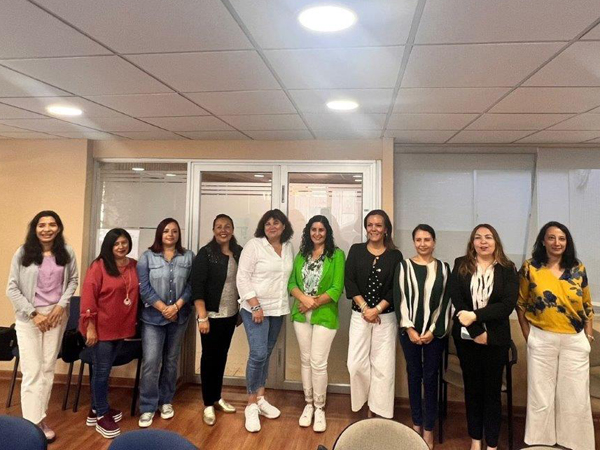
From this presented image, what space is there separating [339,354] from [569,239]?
2.16 metres

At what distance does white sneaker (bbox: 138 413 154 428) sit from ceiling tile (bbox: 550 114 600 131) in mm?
3844

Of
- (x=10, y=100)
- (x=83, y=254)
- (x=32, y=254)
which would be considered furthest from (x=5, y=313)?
(x=10, y=100)

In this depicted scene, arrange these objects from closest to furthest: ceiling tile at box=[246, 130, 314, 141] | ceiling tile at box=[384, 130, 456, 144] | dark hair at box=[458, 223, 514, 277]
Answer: dark hair at box=[458, 223, 514, 277] → ceiling tile at box=[384, 130, 456, 144] → ceiling tile at box=[246, 130, 314, 141]

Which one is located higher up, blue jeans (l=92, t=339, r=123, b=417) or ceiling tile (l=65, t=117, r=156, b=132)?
ceiling tile (l=65, t=117, r=156, b=132)

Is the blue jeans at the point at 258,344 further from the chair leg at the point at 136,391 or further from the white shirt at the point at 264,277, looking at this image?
the chair leg at the point at 136,391

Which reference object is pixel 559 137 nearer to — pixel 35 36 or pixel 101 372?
pixel 35 36

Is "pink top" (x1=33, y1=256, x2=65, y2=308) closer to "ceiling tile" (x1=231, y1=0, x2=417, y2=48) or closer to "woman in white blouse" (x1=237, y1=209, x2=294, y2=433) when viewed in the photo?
"woman in white blouse" (x1=237, y1=209, x2=294, y2=433)

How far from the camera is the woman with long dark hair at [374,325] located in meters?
2.98

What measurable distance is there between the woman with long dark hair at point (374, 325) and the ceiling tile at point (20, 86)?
2310 millimetres

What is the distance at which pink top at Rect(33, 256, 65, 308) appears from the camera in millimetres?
2850

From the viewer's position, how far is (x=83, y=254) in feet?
12.8

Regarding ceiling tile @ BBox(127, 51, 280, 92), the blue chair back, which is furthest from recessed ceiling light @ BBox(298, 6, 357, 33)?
the blue chair back

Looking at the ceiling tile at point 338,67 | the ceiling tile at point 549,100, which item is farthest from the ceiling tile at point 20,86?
the ceiling tile at point 549,100

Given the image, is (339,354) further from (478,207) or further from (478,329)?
(478,207)
